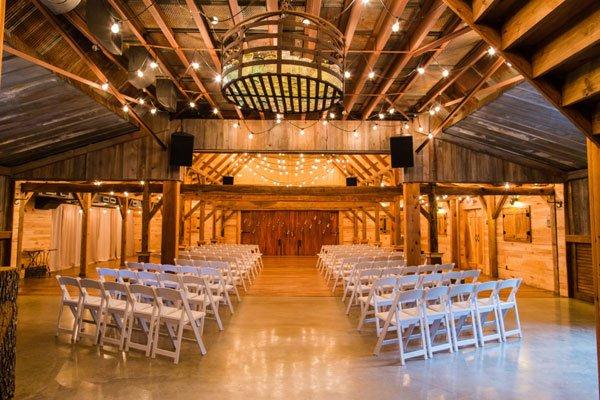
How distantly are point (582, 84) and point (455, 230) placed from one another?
1228 centimetres

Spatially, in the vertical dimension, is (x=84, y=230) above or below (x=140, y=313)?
above

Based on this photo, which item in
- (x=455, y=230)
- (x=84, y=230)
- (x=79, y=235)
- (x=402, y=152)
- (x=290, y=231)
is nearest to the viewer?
(x=402, y=152)

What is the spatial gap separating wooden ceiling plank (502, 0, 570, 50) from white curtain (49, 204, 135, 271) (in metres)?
13.8

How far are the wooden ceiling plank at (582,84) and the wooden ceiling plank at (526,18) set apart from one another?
441 mm

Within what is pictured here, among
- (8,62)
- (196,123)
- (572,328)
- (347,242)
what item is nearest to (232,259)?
(196,123)

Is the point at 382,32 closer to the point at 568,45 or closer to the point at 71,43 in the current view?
the point at 568,45

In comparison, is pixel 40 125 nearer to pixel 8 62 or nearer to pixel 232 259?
pixel 8 62

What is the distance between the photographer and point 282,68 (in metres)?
2.78

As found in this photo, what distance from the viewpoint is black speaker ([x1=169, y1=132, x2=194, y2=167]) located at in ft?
28.3

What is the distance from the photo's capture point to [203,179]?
53.6 ft

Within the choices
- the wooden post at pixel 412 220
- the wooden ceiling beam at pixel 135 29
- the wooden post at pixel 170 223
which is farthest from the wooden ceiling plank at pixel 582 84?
the wooden post at pixel 170 223

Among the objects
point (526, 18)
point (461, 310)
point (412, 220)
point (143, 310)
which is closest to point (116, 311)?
point (143, 310)

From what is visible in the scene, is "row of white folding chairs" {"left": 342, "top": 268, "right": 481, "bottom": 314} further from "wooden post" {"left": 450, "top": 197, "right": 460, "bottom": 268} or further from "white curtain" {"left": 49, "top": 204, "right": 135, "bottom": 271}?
"white curtain" {"left": 49, "top": 204, "right": 135, "bottom": 271}

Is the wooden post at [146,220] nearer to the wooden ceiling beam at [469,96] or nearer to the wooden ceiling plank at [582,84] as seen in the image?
the wooden ceiling beam at [469,96]
